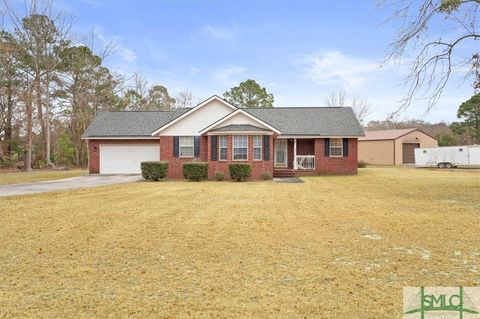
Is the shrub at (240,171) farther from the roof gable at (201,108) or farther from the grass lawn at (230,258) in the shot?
the grass lawn at (230,258)

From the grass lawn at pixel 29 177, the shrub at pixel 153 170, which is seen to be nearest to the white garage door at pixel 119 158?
the grass lawn at pixel 29 177

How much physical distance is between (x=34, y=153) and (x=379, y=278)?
39.8 metres

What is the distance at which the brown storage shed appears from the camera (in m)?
39.5

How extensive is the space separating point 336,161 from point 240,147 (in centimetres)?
747

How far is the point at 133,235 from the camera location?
6676 mm

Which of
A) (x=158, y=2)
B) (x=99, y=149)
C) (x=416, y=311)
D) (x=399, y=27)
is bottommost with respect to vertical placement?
(x=416, y=311)

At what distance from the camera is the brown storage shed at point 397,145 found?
129ft

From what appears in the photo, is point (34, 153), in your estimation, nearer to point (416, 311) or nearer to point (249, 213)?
point (249, 213)

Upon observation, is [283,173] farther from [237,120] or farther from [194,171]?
[194,171]

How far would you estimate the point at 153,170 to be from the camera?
730 inches

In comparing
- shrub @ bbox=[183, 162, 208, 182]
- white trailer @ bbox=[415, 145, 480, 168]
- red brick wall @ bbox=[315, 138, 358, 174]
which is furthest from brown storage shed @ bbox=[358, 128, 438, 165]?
shrub @ bbox=[183, 162, 208, 182]

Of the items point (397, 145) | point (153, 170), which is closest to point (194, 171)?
point (153, 170)

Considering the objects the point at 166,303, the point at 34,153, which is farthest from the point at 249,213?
the point at 34,153

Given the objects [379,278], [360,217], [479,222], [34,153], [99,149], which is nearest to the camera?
[379,278]
